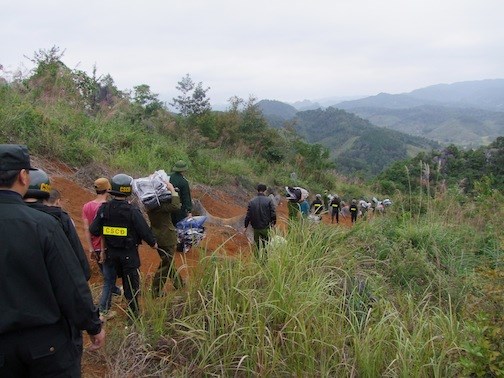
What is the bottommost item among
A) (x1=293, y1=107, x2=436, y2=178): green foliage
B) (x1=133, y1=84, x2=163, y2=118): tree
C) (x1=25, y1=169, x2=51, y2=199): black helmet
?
(x1=293, y1=107, x2=436, y2=178): green foliage

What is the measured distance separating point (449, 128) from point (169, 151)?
7003 inches

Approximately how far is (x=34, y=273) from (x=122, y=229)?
1969 mm

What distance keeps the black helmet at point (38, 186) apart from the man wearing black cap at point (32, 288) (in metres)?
0.73

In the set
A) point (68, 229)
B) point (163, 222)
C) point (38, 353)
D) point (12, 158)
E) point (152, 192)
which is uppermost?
point (12, 158)

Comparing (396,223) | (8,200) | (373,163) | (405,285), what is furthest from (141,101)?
(373,163)

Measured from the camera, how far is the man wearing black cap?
191cm

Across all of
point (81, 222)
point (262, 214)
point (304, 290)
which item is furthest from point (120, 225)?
point (81, 222)

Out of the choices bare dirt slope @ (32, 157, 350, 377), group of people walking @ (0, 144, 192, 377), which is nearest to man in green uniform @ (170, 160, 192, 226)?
bare dirt slope @ (32, 157, 350, 377)

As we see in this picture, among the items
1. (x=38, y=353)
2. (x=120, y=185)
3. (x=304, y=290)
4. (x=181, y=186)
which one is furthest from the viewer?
(x=181, y=186)

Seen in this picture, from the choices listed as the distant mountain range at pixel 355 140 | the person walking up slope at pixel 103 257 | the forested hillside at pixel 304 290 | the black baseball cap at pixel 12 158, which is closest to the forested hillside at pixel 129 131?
the forested hillside at pixel 304 290

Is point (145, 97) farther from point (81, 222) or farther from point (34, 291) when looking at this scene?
point (34, 291)

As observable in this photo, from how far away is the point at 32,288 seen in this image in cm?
196

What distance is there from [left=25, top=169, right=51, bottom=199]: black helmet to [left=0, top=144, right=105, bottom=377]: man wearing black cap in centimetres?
73

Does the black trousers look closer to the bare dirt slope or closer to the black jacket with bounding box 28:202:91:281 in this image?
the black jacket with bounding box 28:202:91:281
